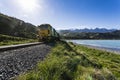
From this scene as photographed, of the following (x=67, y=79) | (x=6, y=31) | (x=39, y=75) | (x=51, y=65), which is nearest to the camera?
(x=39, y=75)

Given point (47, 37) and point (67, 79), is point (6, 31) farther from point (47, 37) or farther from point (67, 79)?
point (67, 79)

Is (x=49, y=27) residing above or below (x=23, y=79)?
above

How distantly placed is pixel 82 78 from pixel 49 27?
3360 centimetres

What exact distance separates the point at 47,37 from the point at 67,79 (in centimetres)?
3225

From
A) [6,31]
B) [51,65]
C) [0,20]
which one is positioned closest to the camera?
[51,65]

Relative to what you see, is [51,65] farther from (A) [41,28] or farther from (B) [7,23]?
(B) [7,23]

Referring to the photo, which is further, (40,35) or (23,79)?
(40,35)

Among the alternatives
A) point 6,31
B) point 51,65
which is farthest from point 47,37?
point 6,31

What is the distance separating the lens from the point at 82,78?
8.36 meters

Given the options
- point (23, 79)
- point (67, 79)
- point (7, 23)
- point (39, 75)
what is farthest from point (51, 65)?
point (7, 23)

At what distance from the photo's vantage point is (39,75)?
718cm

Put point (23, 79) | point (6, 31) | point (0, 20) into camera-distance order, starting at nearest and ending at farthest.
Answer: point (23, 79), point (6, 31), point (0, 20)

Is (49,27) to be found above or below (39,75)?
above

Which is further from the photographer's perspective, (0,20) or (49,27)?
(0,20)
